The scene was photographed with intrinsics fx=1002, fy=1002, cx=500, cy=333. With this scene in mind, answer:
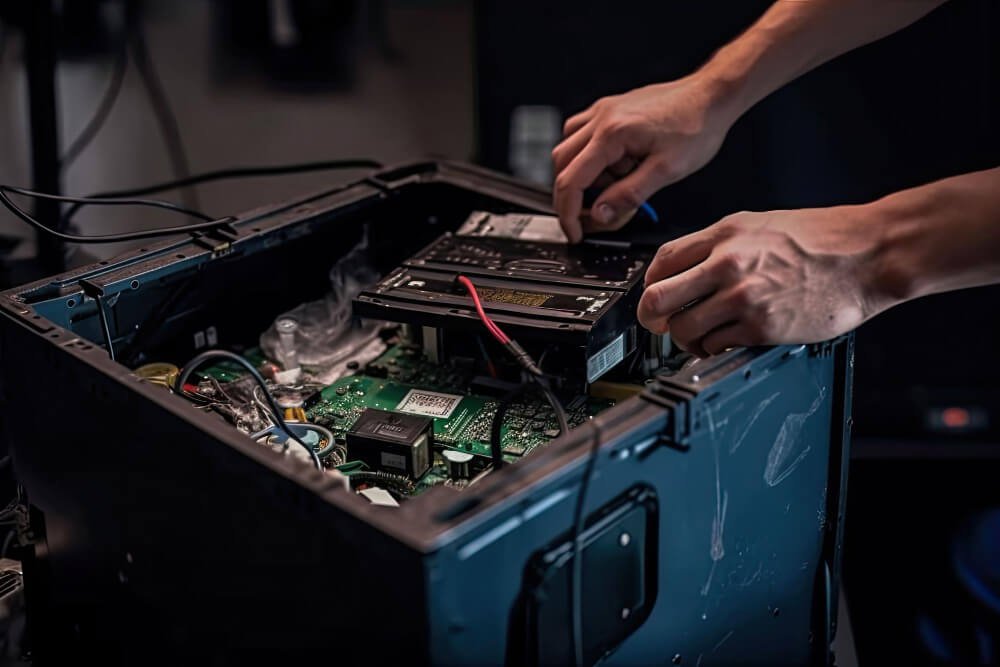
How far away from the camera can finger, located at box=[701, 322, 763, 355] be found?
0.83 metres

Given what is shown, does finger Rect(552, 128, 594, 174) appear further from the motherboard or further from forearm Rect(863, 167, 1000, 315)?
forearm Rect(863, 167, 1000, 315)

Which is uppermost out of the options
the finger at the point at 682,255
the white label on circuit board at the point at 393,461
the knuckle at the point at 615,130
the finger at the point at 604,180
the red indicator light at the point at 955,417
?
the knuckle at the point at 615,130

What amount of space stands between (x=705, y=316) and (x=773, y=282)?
6 cm

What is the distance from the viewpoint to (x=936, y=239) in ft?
2.73

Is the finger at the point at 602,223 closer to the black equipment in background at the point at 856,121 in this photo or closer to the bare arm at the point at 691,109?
the bare arm at the point at 691,109

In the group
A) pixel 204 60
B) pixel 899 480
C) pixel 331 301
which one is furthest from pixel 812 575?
pixel 204 60

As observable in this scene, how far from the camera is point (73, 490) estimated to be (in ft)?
3.01

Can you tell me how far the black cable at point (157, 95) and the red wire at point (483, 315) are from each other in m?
0.98

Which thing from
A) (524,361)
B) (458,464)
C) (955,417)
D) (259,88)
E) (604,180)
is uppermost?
(259,88)

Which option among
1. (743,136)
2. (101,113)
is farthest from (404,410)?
(101,113)

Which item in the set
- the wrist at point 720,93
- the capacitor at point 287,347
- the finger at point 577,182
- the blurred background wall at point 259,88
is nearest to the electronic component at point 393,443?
the capacitor at point 287,347

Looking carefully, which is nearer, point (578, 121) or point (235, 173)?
point (578, 121)

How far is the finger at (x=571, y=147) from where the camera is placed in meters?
1.21

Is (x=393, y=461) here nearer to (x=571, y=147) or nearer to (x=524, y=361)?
(x=524, y=361)
